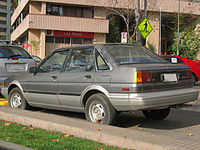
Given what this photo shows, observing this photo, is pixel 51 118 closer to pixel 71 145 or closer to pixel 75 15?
pixel 71 145

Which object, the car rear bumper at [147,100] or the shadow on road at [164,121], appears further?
the shadow on road at [164,121]

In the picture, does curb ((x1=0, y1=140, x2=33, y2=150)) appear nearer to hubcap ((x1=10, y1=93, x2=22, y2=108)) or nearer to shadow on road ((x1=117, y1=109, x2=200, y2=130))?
shadow on road ((x1=117, y1=109, x2=200, y2=130))

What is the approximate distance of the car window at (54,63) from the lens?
705 cm

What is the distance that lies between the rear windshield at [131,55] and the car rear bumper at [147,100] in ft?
2.46

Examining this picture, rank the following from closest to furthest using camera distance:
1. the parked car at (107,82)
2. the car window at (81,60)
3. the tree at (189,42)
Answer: the parked car at (107,82), the car window at (81,60), the tree at (189,42)

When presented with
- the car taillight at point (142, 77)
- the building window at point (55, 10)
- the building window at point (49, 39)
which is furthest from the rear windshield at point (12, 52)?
the building window at point (55, 10)

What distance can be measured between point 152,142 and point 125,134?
1.94 ft

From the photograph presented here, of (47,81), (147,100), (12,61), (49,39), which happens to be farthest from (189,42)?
(147,100)

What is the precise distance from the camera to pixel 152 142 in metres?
4.33

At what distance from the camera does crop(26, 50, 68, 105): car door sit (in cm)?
698

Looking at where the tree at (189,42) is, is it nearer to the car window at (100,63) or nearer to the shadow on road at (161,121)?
the shadow on road at (161,121)

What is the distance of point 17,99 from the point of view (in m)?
8.04

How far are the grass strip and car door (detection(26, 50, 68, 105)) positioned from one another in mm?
1166

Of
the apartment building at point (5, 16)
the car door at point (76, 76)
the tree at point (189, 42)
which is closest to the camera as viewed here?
the car door at point (76, 76)
